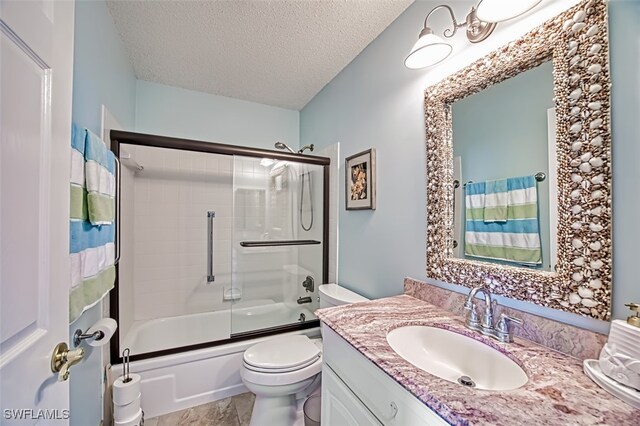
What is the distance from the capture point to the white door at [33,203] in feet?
1.58

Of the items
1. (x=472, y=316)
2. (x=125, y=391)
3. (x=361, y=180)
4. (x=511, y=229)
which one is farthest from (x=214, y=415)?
(x=511, y=229)

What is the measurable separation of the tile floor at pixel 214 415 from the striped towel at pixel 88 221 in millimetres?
1012

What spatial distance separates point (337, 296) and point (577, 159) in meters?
1.43

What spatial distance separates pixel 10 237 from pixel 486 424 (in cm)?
100

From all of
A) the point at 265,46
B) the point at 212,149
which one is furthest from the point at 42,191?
the point at 265,46

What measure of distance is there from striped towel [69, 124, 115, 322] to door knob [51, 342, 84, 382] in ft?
1.38

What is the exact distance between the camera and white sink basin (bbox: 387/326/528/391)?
0.83 metres

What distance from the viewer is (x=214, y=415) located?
1.69 m

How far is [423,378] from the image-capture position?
687 mm

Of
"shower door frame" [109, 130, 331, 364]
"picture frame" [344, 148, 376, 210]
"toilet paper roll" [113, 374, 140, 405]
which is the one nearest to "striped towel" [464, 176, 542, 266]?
"picture frame" [344, 148, 376, 210]

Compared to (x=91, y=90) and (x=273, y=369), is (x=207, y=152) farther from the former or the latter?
(x=273, y=369)

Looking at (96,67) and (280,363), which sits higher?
(96,67)

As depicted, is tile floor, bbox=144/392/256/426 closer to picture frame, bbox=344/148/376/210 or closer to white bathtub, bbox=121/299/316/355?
white bathtub, bbox=121/299/316/355

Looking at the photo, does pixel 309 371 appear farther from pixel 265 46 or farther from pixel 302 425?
pixel 265 46
